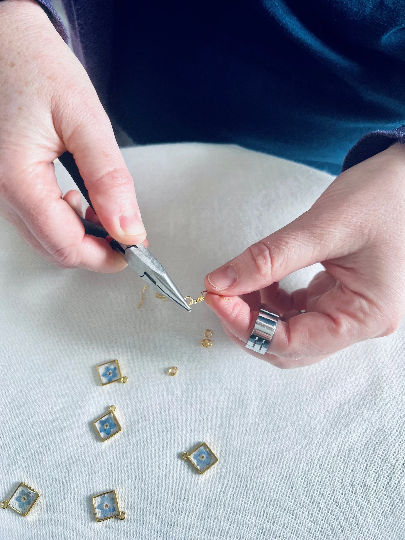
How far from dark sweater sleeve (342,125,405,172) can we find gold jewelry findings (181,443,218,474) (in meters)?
0.54

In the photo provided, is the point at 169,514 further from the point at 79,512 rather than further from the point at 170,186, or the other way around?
the point at 170,186

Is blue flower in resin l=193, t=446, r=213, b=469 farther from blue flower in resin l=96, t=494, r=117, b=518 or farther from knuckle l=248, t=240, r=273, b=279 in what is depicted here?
knuckle l=248, t=240, r=273, b=279

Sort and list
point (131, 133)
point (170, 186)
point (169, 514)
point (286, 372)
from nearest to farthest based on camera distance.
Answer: point (169, 514), point (286, 372), point (170, 186), point (131, 133)

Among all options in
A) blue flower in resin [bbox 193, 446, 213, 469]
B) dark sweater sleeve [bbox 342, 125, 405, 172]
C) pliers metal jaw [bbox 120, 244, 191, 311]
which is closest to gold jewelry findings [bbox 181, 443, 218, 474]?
blue flower in resin [bbox 193, 446, 213, 469]

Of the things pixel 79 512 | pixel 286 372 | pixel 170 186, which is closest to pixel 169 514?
pixel 79 512

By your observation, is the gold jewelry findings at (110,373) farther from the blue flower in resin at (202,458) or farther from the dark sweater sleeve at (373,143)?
the dark sweater sleeve at (373,143)

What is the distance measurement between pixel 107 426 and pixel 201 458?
0.14 meters

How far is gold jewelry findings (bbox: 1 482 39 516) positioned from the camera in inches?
22.9

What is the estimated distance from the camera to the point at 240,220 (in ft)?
2.55

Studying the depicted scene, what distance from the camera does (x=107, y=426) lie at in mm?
620

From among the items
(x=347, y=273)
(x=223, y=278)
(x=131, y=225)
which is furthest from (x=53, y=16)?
(x=347, y=273)

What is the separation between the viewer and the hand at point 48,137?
2.03 ft

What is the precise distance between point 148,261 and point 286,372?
0.28 metres

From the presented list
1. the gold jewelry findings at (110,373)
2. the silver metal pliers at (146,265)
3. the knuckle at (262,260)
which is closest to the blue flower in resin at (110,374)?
the gold jewelry findings at (110,373)
